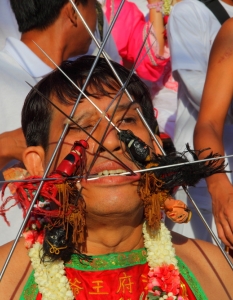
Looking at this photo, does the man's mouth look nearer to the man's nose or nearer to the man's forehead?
the man's nose

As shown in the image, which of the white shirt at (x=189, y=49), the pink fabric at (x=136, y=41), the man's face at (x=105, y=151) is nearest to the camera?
the man's face at (x=105, y=151)

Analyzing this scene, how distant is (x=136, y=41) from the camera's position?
190 inches

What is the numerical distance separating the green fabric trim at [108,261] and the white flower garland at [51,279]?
0.06 metres

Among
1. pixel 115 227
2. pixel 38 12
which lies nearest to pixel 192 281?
pixel 115 227

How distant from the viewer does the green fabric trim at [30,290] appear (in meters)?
2.55

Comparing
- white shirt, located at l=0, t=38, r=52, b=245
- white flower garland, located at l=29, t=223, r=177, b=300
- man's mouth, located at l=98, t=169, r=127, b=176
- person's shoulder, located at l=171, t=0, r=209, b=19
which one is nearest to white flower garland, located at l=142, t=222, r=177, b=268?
white flower garland, located at l=29, t=223, r=177, b=300

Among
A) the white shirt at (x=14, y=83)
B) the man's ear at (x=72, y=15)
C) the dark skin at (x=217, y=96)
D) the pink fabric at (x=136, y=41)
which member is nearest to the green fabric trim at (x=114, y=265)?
the dark skin at (x=217, y=96)

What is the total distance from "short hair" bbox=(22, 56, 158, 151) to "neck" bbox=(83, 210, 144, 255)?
0.34 metres

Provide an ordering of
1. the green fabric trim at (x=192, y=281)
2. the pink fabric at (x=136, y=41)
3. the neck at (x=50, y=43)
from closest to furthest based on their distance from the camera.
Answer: the green fabric trim at (x=192, y=281) → the neck at (x=50, y=43) → the pink fabric at (x=136, y=41)

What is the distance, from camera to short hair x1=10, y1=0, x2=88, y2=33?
386 centimetres

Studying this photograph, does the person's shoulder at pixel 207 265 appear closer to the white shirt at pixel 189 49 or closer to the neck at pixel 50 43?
the white shirt at pixel 189 49

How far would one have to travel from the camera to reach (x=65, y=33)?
386cm

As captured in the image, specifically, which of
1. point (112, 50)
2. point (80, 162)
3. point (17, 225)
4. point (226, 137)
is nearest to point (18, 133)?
point (17, 225)

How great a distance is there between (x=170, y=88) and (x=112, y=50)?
0.55 metres
